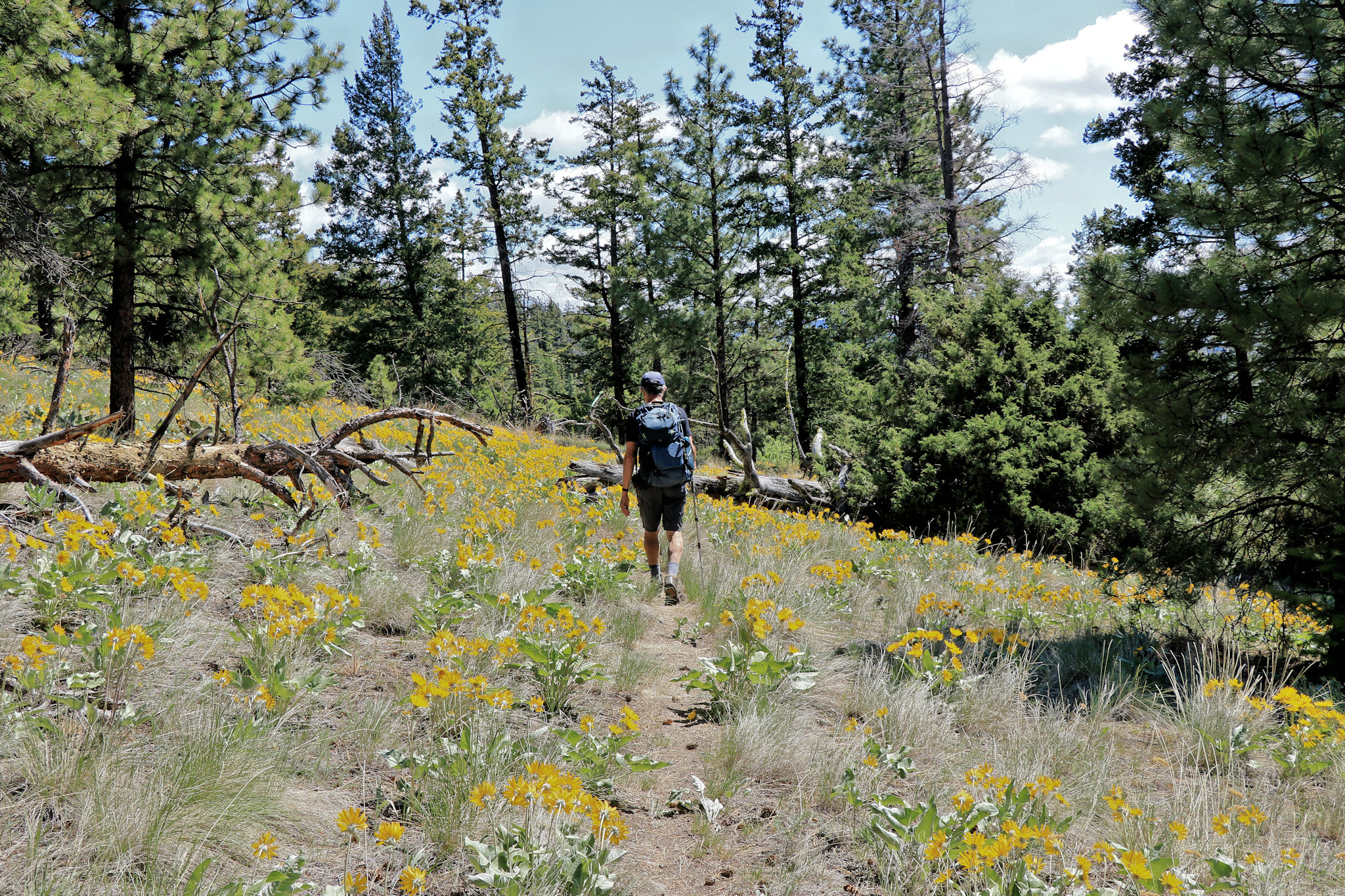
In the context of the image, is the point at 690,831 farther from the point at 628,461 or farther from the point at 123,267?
the point at 123,267

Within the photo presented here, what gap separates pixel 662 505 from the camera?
604cm

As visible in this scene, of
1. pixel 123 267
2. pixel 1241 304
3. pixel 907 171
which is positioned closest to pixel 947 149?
pixel 907 171

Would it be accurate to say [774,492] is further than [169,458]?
Yes

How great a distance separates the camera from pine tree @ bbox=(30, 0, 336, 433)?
6.96 metres

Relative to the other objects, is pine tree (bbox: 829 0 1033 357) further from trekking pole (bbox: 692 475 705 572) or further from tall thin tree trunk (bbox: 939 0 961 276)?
trekking pole (bbox: 692 475 705 572)

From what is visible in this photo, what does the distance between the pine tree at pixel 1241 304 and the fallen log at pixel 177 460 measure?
518cm

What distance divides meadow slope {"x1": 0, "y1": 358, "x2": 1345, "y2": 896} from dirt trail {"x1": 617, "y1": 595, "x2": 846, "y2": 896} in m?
0.01

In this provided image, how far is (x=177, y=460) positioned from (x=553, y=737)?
3.54m

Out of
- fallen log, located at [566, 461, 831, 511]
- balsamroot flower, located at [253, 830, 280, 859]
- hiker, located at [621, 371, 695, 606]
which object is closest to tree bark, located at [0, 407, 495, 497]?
hiker, located at [621, 371, 695, 606]

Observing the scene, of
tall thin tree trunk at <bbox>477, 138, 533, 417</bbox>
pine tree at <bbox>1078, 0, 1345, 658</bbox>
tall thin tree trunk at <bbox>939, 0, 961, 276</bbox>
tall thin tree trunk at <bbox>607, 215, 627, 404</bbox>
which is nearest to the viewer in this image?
pine tree at <bbox>1078, 0, 1345, 658</bbox>

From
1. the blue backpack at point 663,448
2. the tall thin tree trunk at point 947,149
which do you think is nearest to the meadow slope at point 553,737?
the blue backpack at point 663,448

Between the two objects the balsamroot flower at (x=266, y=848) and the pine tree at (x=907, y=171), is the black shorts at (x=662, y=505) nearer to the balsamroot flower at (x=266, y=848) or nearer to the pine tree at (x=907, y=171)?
the balsamroot flower at (x=266, y=848)

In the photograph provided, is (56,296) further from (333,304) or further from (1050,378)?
(333,304)

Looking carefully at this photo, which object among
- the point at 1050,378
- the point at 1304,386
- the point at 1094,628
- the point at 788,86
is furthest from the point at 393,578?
the point at 788,86
